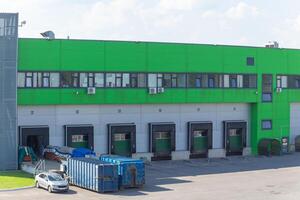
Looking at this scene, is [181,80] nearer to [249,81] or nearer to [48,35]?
[249,81]

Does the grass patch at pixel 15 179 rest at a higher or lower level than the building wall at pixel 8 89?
lower

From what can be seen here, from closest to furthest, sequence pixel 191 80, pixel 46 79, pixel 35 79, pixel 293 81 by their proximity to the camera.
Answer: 1. pixel 35 79
2. pixel 46 79
3. pixel 191 80
4. pixel 293 81

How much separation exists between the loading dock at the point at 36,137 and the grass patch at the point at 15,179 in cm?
566

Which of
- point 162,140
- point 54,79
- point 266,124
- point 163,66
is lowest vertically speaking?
point 162,140

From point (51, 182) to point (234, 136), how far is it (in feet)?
90.4

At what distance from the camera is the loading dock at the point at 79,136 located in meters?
52.6

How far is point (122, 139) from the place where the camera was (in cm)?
5516

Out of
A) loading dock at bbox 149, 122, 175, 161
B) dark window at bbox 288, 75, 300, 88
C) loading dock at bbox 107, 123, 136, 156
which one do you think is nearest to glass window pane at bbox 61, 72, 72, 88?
loading dock at bbox 107, 123, 136, 156

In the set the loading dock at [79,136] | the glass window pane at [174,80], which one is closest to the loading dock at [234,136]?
the glass window pane at [174,80]

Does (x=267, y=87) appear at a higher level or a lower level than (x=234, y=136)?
higher

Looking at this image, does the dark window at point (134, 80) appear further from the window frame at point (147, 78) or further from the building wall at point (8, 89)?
the building wall at point (8, 89)

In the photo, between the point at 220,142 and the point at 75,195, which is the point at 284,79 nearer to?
the point at 220,142

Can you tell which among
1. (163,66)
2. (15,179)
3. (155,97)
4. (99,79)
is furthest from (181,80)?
(15,179)

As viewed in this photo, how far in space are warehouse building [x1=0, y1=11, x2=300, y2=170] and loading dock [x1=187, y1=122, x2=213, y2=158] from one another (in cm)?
9
